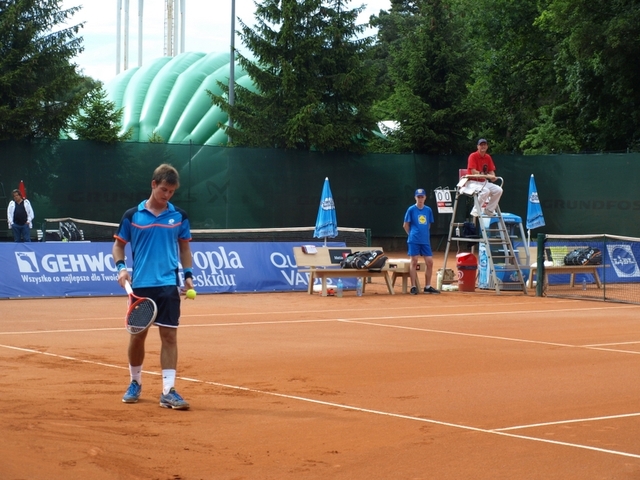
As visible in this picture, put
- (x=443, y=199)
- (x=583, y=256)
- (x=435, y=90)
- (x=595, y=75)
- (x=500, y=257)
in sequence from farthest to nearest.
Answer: (x=595, y=75)
(x=435, y=90)
(x=443, y=199)
(x=583, y=256)
(x=500, y=257)

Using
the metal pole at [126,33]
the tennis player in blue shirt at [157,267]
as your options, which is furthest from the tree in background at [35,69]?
the metal pole at [126,33]

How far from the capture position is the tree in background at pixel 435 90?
38.3 meters

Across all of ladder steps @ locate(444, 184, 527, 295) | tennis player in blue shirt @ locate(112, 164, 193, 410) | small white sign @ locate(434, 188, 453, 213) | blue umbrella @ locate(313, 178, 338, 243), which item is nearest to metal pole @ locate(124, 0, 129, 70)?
small white sign @ locate(434, 188, 453, 213)

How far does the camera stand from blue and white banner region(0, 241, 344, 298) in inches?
727

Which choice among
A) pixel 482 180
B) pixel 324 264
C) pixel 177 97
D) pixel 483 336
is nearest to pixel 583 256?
pixel 482 180

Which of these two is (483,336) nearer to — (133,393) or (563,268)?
(133,393)

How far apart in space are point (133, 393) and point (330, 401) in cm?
160

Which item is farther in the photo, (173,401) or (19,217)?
(19,217)

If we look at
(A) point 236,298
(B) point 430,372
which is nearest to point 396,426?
(B) point 430,372

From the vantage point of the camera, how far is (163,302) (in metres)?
8.04

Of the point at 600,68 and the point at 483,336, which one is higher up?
the point at 600,68

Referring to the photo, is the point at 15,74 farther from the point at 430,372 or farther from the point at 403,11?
the point at 403,11

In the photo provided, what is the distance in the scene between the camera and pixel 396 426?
7332 millimetres

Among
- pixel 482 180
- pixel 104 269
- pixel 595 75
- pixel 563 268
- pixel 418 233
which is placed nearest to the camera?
pixel 104 269
